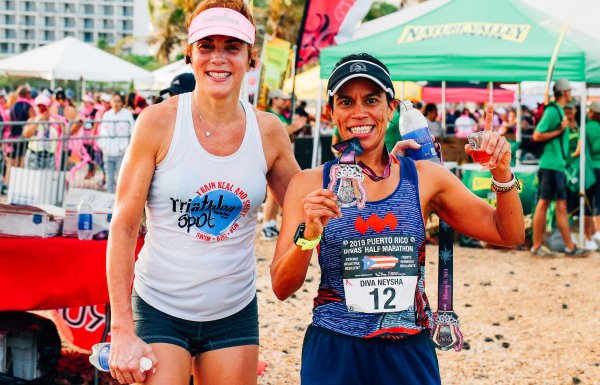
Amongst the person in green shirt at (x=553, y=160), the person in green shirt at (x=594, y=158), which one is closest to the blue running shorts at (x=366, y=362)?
the person in green shirt at (x=553, y=160)

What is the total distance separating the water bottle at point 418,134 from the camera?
3121 millimetres

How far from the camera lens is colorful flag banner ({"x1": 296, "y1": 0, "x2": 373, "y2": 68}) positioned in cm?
1089

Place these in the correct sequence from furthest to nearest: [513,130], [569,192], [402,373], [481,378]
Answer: [513,130], [569,192], [481,378], [402,373]

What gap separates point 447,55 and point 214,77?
835 cm

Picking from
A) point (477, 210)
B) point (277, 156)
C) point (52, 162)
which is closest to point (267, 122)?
point (277, 156)

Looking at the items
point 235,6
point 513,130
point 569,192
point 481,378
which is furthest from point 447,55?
point 513,130

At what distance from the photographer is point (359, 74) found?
2650mm

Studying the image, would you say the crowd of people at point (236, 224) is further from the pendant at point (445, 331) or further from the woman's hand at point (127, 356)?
the pendant at point (445, 331)

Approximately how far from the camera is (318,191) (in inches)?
93.7

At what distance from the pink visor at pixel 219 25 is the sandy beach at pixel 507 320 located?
3257mm

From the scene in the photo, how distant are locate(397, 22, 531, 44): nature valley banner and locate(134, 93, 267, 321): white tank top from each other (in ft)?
28.7

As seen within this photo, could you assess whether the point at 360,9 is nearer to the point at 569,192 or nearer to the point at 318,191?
the point at 569,192

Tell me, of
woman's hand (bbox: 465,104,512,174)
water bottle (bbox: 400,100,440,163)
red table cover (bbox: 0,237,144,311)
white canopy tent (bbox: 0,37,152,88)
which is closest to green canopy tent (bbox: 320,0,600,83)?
red table cover (bbox: 0,237,144,311)

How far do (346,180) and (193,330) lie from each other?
34.5 inches
